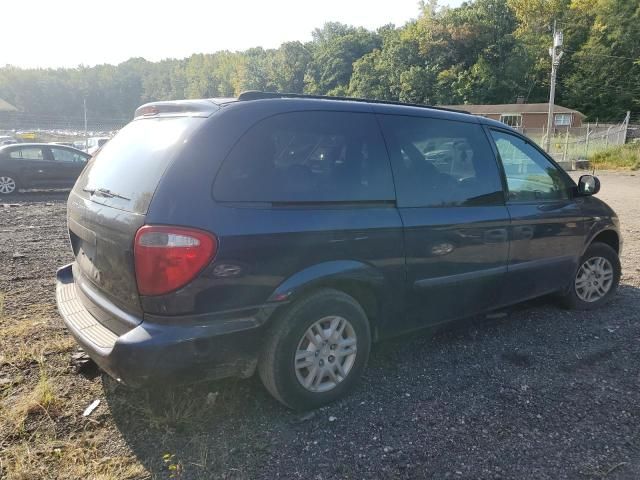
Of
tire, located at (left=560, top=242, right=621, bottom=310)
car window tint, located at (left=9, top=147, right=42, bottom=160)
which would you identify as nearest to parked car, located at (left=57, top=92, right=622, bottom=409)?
tire, located at (left=560, top=242, right=621, bottom=310)

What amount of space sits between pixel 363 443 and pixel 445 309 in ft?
4.12

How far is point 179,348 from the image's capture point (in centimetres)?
240

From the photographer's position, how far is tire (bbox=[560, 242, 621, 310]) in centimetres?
463

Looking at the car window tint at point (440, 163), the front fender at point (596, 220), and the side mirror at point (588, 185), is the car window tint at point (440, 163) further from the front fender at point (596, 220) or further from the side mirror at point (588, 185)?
the front fender at point (596, 220)

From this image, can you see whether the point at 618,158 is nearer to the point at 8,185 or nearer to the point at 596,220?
the point at 596,220

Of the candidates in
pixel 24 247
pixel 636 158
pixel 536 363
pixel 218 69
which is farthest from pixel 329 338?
pixel 218 69

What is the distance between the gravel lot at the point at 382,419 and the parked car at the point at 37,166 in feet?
36.1

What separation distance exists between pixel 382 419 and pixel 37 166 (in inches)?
543

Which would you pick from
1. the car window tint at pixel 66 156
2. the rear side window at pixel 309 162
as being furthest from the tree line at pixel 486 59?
the rear side window at pixel 309 162

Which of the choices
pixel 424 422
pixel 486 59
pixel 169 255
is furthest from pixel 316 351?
pixel 486 59

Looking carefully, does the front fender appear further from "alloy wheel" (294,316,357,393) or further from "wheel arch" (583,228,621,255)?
"alloy wheel" (294,316,357,393)

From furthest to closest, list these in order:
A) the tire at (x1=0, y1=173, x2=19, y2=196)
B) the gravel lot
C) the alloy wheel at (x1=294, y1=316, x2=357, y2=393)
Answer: the tire at (x1=0, y1=173, x2=19, y2=196), the alloy wheel at (x1=294, y1=316, x2=357, y2=393), the gravel lot

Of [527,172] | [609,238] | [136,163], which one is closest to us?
[136,163]

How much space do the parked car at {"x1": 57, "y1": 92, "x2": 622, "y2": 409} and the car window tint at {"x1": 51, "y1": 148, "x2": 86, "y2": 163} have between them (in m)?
12.1
